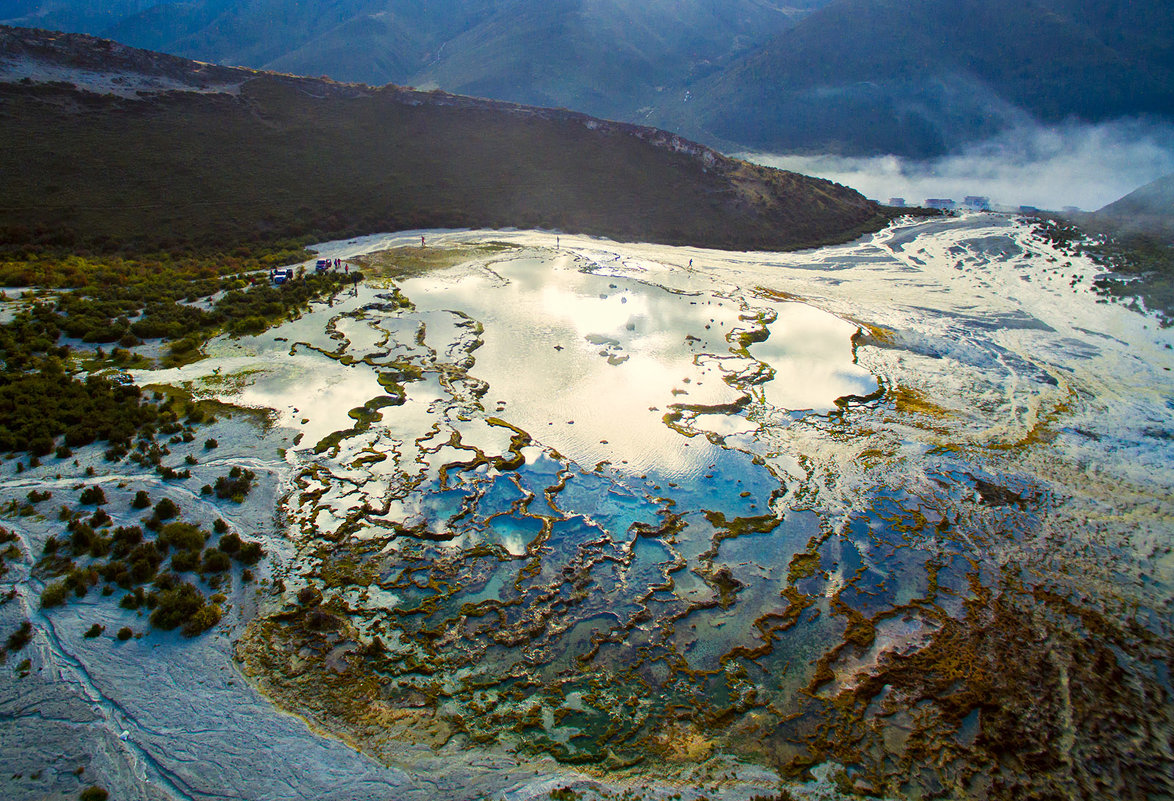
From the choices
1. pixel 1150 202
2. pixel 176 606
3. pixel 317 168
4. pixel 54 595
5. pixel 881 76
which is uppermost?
pixel 881 76

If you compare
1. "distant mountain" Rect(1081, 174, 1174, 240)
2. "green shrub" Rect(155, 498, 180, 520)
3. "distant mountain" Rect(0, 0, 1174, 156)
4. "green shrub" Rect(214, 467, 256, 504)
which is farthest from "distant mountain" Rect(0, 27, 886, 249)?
"distant mountain" Rect(0, 0, 1174, 156)

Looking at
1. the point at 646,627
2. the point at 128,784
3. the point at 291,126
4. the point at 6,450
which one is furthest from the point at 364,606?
the point at 291,126

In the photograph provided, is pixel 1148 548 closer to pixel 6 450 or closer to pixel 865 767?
pixel 865 767

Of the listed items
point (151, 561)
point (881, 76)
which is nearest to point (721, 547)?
point (151, 561)

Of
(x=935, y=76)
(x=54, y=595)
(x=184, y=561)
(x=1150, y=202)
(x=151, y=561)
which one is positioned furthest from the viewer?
(x=935, y=76)

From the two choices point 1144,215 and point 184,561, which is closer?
point 184,561

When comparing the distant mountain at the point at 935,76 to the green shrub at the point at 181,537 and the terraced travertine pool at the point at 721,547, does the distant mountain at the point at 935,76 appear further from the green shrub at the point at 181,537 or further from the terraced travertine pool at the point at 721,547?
the green shrub at the point at 181,537

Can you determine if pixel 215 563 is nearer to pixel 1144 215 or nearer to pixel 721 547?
pixel 721 547
